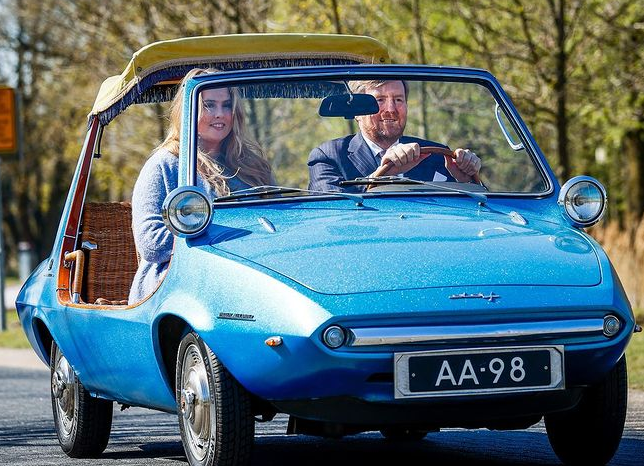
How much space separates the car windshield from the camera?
20.4 feet

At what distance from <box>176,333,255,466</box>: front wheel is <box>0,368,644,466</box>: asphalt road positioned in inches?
36.8

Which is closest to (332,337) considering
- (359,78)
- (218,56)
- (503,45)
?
(359,78)

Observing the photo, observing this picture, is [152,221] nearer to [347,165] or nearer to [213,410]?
[347,165]

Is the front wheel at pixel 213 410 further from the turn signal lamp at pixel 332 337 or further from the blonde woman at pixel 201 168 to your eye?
the blonde woman at pixel 201 168

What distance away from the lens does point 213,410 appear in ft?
17.3

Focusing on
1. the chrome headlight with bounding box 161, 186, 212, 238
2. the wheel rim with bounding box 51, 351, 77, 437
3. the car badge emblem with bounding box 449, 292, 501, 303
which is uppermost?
the chrome headlight with bounding box 161, 186, 212, 238

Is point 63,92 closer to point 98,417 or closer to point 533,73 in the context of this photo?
point 533,73

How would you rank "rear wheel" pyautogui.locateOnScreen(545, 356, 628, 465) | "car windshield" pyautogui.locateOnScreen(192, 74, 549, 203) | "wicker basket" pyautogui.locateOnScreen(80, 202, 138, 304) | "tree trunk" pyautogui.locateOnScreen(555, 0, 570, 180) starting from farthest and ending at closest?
"tree trunk" pyautogui.locateOnScreen(555, 0, 570, 180) < "wicker basket" pyautogui.locateOnScreen(80, 202, 138, 304) < "car windshield" pyautogui.locateOnScreen(192, 74, 549, 203) < "rear wheel" pyautogui.locateOnScreen(545, 356, 628, 465)

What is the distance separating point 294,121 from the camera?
7.28m

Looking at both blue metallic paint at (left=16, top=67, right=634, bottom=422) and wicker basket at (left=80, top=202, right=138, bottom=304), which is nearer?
blue metallic paint at (left=16, top=67, right=634, bottom=422)

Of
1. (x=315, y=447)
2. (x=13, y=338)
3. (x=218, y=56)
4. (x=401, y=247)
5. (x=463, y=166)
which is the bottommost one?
(x=13, y=338)

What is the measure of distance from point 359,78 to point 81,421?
209cm

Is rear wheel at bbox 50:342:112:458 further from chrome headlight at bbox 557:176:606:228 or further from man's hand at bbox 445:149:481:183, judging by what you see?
chrome headlight at bbox 557:176:606:228

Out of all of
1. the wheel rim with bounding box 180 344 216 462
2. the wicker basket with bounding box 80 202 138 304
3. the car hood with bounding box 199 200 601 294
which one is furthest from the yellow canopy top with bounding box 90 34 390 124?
the wheel rim with bounding box 180 344 216 462
